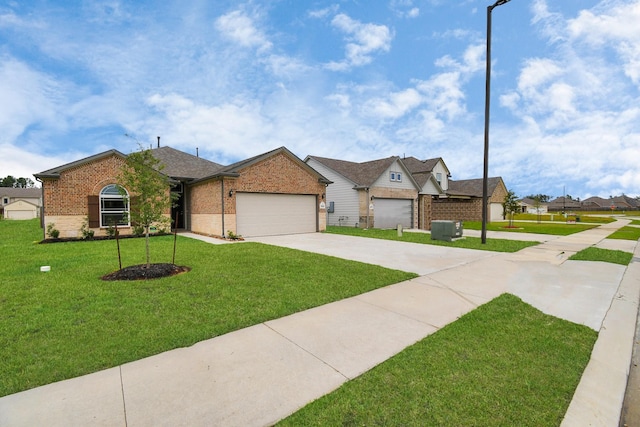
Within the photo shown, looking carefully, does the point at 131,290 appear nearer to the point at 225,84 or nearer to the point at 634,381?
the point at 634,381

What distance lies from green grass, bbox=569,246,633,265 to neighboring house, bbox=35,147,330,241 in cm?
1264

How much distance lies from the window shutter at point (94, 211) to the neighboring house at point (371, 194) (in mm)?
14998

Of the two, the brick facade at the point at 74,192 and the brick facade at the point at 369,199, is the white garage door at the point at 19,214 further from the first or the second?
→ the brick facade at the point at 369,199

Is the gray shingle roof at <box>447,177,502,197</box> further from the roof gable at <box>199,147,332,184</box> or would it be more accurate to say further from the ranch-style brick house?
the roof gable at <box>199,147,332,184</box>

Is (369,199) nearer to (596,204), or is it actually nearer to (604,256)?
(604,256)

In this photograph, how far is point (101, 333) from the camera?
12.0 ft

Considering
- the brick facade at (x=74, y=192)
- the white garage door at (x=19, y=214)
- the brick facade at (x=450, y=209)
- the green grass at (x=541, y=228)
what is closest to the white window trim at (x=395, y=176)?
the green grass at (x=541, y=228)

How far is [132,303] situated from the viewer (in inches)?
187

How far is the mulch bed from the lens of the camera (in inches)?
252

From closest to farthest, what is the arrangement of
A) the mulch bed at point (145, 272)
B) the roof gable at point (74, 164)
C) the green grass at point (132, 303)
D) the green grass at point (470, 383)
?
the green grass at point (470, 383) < the green grass at point (132, 303) < the mulch bed at point (145, 272) < the roof gable at point (74, 164)

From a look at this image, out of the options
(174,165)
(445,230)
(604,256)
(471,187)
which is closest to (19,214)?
(174,165)

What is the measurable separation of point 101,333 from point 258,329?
199 centimetres

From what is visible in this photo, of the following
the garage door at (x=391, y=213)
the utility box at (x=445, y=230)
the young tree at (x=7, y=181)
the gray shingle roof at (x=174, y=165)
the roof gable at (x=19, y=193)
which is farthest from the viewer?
the young tree at (x=7, y=181)

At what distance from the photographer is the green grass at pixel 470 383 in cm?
222
